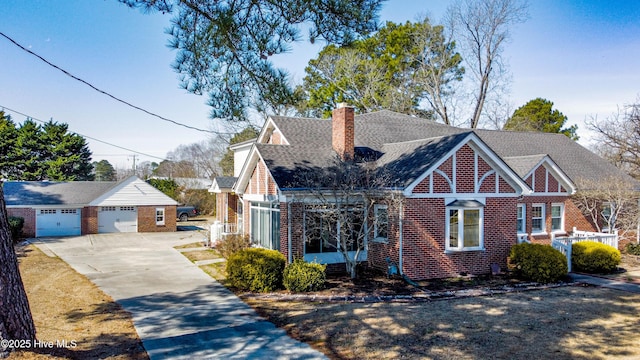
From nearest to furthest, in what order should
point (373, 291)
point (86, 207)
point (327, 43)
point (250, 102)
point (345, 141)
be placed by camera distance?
1. point (327, 43)
2. point (250, 102)
3. point (373, 291)
4. point (345, 141)
5. point (86, 207)

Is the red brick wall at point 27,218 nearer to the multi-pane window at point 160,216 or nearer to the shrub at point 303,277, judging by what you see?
the multi-pane window at point 160,216

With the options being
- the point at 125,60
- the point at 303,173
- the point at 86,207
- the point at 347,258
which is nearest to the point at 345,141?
the point at 303,173

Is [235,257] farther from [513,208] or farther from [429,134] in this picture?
[429,134]

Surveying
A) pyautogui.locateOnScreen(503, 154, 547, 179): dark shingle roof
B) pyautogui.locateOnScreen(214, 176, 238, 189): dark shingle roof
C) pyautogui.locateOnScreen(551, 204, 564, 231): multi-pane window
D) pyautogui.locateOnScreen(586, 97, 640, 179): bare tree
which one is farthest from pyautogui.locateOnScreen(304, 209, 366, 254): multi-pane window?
pyautogui.locateOnScreen(586, 97, 640, 179): bare tree

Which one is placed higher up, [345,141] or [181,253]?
[345,141]

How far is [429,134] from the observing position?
23.4 m

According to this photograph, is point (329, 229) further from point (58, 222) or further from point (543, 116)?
point (543, 116)

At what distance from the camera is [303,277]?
12.7 meters

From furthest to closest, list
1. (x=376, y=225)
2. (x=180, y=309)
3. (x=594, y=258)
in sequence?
(x=594, y=258) < (x=376, y=225) < (x=180, y=309)

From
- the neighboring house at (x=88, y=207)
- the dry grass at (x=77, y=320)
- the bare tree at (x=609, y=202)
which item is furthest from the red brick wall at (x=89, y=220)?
the bare tree at (x=609, y=202)

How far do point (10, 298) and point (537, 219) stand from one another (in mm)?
19502

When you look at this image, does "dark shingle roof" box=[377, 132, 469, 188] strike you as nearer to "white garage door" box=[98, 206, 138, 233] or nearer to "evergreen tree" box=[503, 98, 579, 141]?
"white garage door" box=[98, 206, 138, 233]

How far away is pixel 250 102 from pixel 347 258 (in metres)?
5.92

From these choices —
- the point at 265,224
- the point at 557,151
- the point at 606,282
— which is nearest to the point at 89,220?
the point at 265,224
